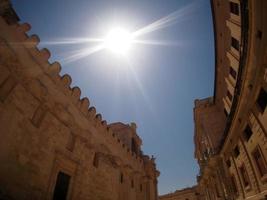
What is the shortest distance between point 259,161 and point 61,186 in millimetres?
10996

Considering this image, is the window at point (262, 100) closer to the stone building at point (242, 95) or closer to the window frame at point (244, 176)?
the stone building at point (242, 95)

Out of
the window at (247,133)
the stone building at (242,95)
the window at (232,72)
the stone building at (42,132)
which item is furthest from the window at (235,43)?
the stone building at (42,132)

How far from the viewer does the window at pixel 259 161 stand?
1032 centimetres

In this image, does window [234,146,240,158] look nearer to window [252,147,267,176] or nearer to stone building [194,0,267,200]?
stone building [194,0,267,200]

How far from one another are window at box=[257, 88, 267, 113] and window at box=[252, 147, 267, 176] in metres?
→ 2.49

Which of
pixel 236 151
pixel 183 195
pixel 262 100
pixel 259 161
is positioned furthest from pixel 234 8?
pixel 183 195

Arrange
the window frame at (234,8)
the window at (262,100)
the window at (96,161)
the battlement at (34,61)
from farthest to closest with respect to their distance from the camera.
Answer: the window frame at (234,8), the window at (96,161), the window at (262,100), the battlement at (34,61)

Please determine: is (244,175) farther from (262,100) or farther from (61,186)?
(61,186)

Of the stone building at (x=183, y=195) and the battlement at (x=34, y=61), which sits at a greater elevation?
the stone building at (x=183, y=195)

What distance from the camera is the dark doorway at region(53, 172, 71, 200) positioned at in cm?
813

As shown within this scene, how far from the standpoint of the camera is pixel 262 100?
9.88 m

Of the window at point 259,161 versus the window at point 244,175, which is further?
the window at point 244,175

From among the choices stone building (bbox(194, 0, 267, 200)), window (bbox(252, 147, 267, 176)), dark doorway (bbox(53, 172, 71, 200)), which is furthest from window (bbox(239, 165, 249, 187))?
dark doorway (bbox(53, 172, 71, 200))

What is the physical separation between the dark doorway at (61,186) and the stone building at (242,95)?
10179 mm
